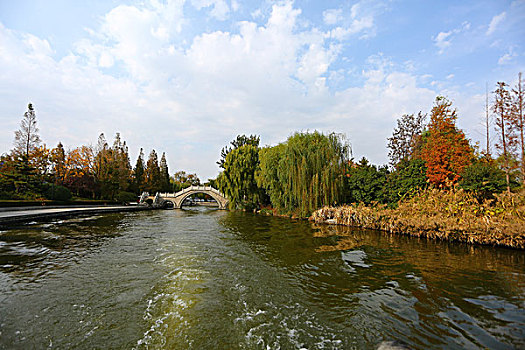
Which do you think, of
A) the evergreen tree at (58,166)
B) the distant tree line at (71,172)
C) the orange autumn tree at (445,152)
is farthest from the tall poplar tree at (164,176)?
the orange autumn tree at (445,152)

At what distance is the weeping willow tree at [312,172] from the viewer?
1562 cm

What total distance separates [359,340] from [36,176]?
31.9m

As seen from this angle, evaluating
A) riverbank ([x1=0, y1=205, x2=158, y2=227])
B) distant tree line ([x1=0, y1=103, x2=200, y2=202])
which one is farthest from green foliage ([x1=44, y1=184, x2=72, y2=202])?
riverbank ([x1=0, y1=205, x2=158, y2=227])

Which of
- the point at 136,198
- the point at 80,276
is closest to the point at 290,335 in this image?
the point at 80,276

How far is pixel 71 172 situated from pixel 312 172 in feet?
106

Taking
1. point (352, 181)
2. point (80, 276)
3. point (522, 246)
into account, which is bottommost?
point (80, 276)

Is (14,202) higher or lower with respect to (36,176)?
lower

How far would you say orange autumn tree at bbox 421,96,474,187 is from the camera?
12.4 meters

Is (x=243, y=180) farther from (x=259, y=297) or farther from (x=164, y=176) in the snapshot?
(x=164, y=176)

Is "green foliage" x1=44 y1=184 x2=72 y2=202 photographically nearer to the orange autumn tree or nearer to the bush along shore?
the bush along shore

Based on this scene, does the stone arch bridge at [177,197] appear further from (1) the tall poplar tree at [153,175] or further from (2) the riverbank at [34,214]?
(2) the riverbank at [34,214]

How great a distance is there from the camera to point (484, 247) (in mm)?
8781

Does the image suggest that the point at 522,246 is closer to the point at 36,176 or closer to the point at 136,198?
the point at 36,176

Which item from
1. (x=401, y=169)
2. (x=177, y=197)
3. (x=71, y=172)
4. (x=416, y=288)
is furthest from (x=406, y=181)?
(x=71, y=172)
